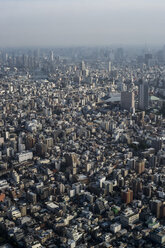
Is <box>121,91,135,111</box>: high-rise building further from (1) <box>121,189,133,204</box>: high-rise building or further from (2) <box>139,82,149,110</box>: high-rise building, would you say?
(1) <box>121,189,133,204</box>: high-rise building

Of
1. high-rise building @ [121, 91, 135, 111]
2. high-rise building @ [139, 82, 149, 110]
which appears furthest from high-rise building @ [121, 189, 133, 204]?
high-rise building @ [139, 82, 149, 110]

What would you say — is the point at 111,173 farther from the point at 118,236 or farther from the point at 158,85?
the point at 158,85

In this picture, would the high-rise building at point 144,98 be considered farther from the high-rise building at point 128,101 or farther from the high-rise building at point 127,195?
the high-rise building at point 127,195

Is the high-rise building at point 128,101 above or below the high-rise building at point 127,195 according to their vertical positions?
above

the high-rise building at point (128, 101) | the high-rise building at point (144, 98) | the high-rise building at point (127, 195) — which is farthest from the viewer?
the high-rise building at point (144, 98)

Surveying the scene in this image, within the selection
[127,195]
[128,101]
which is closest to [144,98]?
[128,101]

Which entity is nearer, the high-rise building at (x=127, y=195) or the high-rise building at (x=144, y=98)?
the high-rise building at (x=127, y=195)

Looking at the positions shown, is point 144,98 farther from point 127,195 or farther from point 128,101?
point 127,195

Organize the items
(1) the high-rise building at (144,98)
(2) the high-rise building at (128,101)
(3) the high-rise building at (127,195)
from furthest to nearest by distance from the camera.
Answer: (1) the high-rise building at (144,98) → (2) the high-rise building at (128,101) → (3) the high-rise building at (127,195)

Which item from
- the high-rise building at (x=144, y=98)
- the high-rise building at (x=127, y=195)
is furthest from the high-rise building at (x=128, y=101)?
the high-rise building at (x=127, y=195)
